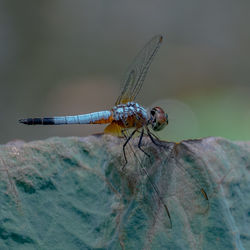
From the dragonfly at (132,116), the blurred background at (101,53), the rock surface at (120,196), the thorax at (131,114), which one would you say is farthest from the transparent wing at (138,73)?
the blurred background at (101,53)

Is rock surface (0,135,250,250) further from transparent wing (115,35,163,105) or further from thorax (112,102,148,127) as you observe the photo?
transparent wing (115,35,163,105)

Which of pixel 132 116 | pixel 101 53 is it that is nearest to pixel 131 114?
pixel 132 116

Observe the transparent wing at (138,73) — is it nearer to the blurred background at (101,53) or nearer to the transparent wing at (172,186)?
the transparent wing at (172,186)

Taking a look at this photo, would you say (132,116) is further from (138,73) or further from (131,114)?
(138,73)

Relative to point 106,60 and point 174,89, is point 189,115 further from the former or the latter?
point 106,60

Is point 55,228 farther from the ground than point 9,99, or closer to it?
closer to it

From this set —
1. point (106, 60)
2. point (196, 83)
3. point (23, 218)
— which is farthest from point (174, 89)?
point (23, 218)
